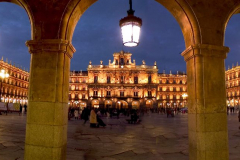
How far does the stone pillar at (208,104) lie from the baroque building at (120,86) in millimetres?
55434

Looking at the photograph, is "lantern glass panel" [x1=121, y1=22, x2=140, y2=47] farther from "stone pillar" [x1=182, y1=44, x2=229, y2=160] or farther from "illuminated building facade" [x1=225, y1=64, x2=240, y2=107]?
"illuminated building facade" [x1=225, y1=64, x2=240, y2=107]

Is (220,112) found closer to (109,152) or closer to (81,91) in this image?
(109,152)

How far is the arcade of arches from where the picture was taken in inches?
168

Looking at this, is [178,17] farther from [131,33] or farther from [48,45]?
[48,45]

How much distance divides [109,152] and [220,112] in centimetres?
331

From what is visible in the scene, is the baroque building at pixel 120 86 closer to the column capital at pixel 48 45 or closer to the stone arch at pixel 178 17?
the stone arch at pixel 178 17

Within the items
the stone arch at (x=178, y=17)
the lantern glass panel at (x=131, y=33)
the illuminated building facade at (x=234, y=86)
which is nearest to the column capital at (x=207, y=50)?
the stone arch at (x=178, y=17)

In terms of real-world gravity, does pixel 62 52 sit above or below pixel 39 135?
above

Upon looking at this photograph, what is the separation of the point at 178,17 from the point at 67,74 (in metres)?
2.78

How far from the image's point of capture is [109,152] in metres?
6.40

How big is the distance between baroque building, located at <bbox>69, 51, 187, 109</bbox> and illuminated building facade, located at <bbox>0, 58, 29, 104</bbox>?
571 inches

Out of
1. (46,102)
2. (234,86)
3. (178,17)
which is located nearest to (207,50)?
(178,17)

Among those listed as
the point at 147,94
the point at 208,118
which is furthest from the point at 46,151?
the point at 147,94

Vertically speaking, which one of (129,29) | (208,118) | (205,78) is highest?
(129,29)
